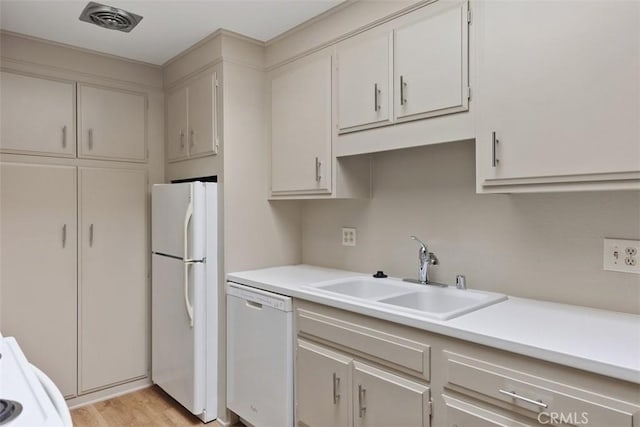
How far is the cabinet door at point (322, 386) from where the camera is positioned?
179 centimetres

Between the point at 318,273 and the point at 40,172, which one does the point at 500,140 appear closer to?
the point at 318,273

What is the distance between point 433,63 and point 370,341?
1.23 meters

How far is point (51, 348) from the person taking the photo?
104 inches

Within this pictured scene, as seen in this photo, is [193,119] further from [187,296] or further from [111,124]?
[187,296]

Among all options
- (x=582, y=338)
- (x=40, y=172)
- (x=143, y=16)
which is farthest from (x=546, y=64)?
(x=40, y=172)

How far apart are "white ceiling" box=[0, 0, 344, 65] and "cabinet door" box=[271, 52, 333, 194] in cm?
26

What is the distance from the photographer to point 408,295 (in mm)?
2016

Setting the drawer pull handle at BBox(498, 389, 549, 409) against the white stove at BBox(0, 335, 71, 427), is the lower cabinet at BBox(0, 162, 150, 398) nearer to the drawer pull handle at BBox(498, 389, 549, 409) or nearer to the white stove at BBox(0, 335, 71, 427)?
the white stove at BBox(0, 335, 71, 427)

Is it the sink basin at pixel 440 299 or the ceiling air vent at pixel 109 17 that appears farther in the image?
the ceiling air vent at pixel 109 17

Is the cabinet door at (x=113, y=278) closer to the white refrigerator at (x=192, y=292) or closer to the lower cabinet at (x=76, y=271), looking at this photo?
the lower cabinet at (x=76, y=271)

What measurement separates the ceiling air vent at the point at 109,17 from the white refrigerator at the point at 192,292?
973 millimetres

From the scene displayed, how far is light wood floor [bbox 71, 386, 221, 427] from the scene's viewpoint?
2539 mm

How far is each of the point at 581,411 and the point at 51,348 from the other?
2.92 metres

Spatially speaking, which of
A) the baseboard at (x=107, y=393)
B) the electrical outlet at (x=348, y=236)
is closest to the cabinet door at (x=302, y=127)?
the electrical outlet at (x=348, y=236)
